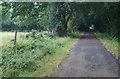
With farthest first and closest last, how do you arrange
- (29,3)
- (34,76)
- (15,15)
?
(29,3)
(15,15)
(34,76)

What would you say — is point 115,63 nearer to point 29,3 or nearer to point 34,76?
point 34,76

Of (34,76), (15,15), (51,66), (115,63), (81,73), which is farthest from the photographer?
(15,15)

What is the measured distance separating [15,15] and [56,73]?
490 inches

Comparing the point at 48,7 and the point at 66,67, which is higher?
the point at 48,7

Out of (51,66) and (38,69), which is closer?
(38,69)

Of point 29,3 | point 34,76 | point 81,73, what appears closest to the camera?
point 34,76

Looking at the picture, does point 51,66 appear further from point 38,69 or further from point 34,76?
point 34,76

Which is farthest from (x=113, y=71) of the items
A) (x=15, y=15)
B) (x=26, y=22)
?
Answer: (x=26, y=22)

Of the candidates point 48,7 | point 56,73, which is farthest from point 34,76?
point 48,7

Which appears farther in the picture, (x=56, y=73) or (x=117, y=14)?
(x=117, y=14)

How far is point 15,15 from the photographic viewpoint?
2247 cm

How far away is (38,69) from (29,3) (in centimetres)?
1304

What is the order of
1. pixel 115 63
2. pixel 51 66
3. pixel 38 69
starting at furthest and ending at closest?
pixel 115 63 < pixel 51 66 < pixel 38 69

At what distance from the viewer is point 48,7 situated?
29.1 metres
